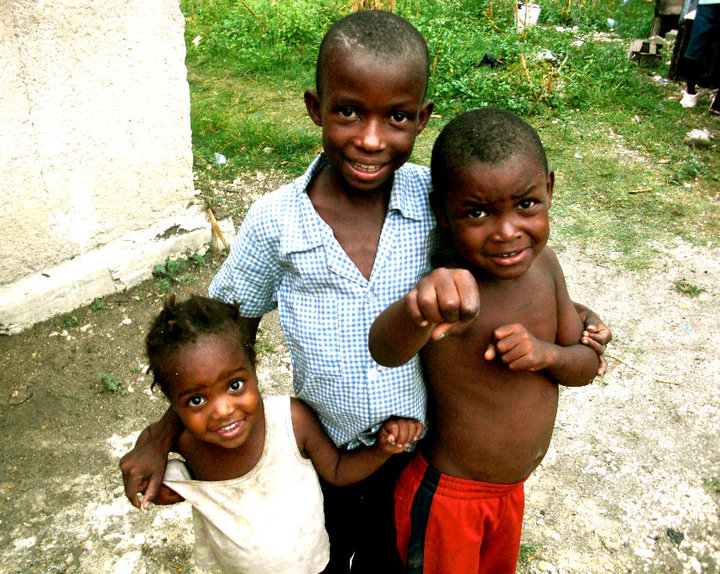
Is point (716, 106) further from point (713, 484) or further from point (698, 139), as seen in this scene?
point (713, 484)

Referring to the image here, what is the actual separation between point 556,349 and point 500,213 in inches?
13.4

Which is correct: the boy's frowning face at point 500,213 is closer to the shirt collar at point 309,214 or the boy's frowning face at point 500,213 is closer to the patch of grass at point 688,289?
the shirt collar at point 309,214

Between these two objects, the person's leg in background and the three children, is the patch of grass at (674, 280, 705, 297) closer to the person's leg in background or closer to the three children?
the three children

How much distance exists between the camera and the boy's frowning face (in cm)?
139

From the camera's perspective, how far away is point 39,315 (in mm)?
3045

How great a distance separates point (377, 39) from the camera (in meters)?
1.37

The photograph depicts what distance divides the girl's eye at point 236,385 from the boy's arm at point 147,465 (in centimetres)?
20

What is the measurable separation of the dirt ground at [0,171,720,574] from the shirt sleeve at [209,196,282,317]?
3.35 feet

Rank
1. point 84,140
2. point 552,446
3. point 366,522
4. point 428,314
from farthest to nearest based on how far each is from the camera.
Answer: point 84,140, point 552,446, point 366,522, point 428,314

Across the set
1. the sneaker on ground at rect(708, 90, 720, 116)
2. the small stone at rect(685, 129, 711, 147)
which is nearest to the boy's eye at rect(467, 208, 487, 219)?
the small stone at rect(685, 129, 711, 147)

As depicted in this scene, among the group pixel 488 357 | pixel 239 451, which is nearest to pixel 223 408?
pixel 239 451

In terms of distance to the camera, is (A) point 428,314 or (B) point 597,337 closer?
(A) point 428,314

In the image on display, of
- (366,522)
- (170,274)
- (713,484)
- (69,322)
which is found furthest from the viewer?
(170,274)

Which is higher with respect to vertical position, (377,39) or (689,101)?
(377,39)
